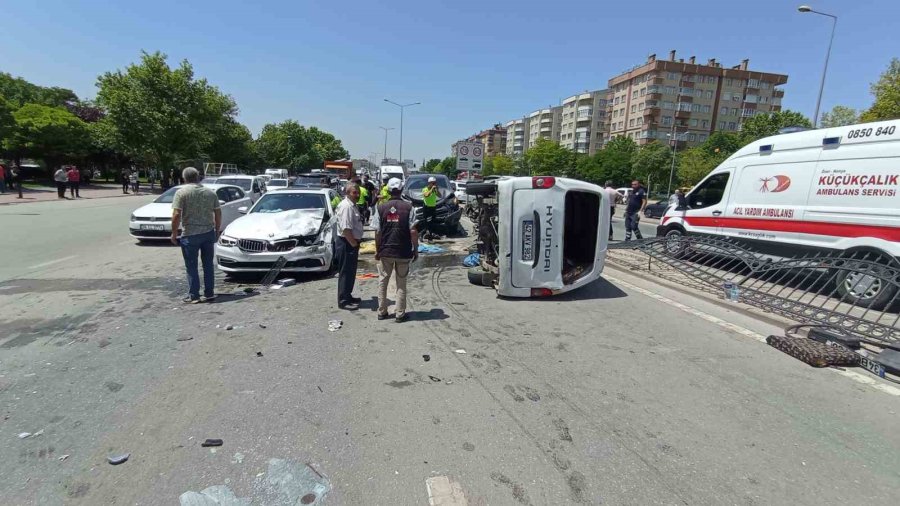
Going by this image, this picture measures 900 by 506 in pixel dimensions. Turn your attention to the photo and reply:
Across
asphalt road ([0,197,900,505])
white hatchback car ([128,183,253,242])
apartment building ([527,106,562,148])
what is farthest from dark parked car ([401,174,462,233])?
apartment building ([527,106,562,148])

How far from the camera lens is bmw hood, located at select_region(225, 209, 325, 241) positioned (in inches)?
294

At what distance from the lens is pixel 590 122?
99875 mm

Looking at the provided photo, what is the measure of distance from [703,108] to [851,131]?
90.1 metres

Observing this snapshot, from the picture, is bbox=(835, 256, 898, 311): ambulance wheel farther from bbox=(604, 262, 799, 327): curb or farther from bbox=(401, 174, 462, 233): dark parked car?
bbox=(401, 174, 462, 233): dark parked car

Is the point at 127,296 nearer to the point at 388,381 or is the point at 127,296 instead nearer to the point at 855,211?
the point at 388,381

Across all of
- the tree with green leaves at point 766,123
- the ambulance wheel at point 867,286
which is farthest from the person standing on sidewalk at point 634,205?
the tree with green leaves at point 766,123

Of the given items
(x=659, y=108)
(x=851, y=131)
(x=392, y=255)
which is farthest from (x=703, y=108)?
(x=392, y=255)

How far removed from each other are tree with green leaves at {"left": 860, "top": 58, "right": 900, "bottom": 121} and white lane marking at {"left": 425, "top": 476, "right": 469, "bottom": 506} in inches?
1017

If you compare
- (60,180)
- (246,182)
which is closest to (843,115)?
(246,182)

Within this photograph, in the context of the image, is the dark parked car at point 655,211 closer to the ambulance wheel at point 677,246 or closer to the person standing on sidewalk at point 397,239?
the ambulance wheel at point 677,246

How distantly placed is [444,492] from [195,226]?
5335 mm

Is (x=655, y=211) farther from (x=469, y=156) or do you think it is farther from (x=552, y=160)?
(x=552, y=160)

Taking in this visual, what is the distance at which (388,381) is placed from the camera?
3918 mm

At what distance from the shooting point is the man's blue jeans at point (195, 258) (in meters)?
6.18
